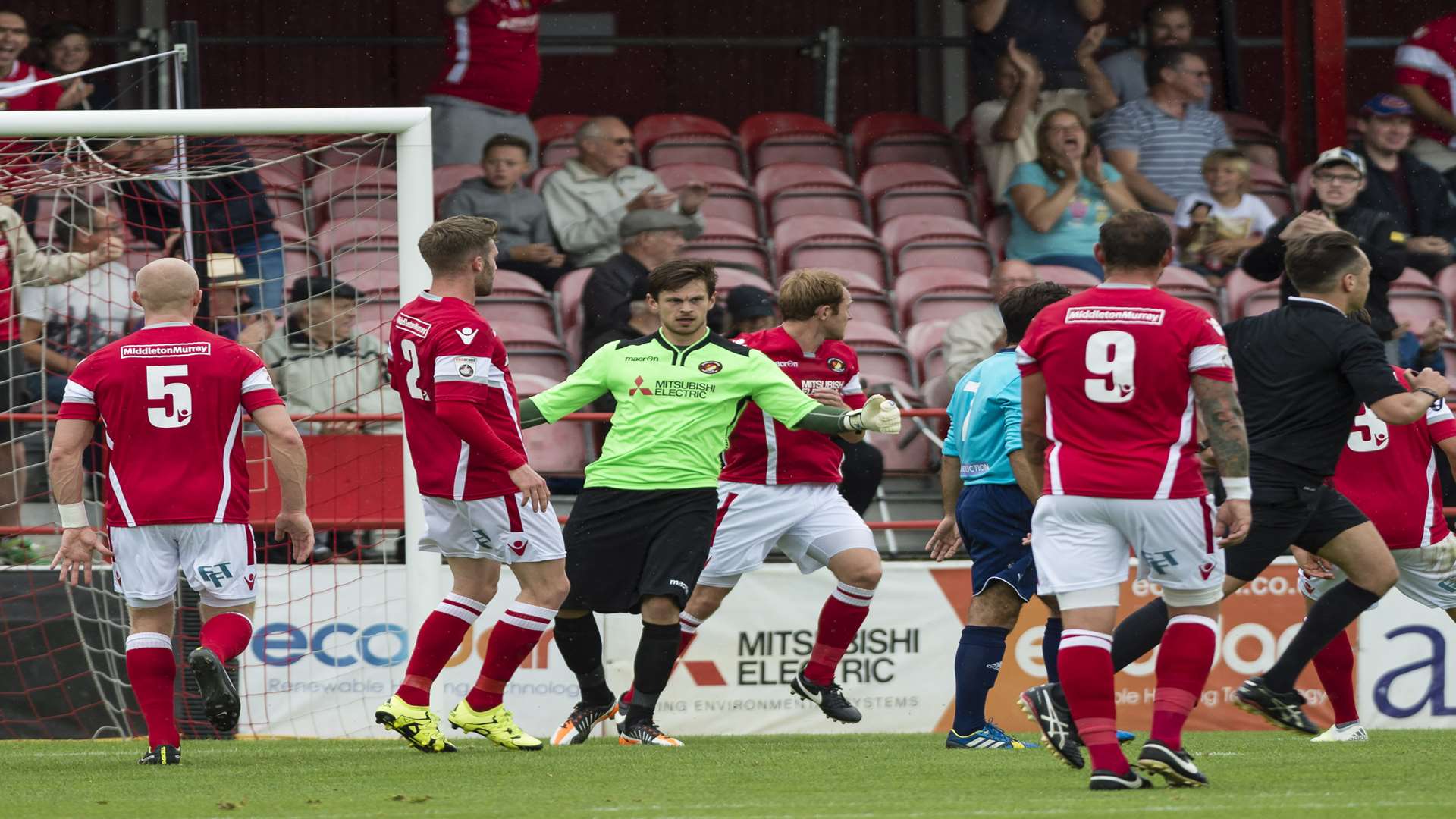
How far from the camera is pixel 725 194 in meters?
13.7

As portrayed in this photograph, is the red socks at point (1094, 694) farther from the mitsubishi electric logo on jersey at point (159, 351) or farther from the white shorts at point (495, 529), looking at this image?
the mitsubishi electric logo on jersey at point (159, 351)

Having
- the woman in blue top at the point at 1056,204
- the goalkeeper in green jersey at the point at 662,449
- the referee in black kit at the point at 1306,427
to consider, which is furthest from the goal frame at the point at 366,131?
the woman in blue top at the point at 1056,204

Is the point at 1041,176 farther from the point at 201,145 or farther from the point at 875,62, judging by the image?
the point at 201,145

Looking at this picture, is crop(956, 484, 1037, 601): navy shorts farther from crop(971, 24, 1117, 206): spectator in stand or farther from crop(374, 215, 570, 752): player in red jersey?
crop(971, 24, 1117, 206): spectator in stand

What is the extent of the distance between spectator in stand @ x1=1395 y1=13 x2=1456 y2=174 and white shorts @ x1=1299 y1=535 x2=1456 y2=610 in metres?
7.12

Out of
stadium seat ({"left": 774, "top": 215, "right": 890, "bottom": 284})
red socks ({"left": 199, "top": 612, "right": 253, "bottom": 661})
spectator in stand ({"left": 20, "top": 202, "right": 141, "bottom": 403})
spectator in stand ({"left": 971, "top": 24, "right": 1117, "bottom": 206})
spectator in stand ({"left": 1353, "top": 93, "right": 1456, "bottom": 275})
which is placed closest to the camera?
red socks ({"left": 199, "top": 612, "right": 253, "bottom": 661})

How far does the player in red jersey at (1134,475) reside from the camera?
5.53 m

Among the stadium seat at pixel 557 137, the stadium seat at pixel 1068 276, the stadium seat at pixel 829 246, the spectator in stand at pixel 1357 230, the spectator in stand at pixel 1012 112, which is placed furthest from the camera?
the stadium seat at pixel 557 137

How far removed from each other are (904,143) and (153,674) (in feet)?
31.0

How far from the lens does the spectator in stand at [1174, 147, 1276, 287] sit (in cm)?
1348

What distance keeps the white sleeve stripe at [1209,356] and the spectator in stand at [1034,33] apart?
28.1ft

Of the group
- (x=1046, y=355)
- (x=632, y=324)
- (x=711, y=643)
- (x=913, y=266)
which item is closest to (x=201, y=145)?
(x=632, y=324)

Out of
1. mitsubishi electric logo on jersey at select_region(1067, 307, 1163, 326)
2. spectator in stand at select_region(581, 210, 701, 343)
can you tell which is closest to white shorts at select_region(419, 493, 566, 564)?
mitsubishi electric logo on jersey at select_region(1067, 307, 1163, 326)

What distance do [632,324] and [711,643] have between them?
191 cm
